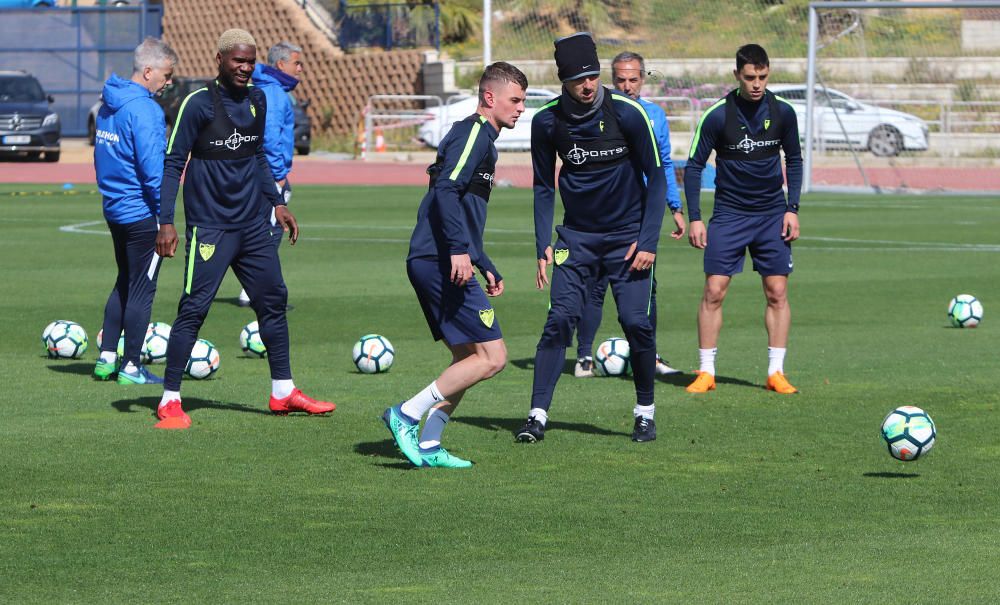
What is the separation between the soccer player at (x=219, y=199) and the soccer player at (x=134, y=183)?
1.28 m

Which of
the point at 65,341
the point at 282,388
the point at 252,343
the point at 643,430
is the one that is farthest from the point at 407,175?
the point at 643,430

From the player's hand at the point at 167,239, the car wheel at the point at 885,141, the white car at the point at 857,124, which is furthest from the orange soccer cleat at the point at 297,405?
the car wheel at the point at 885,141

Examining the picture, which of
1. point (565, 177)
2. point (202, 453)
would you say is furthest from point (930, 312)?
point (202, 453)

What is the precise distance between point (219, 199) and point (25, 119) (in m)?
33.9

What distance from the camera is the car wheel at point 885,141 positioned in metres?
35.4

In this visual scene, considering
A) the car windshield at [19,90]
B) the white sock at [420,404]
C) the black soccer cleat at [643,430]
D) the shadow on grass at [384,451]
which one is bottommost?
the shadow on grass at [384,451]

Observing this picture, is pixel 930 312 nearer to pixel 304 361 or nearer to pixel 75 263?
pixel 304 361

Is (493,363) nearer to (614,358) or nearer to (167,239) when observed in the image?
(167,239)

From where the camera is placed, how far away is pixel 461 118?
3816cm

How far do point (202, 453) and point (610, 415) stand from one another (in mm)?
2551

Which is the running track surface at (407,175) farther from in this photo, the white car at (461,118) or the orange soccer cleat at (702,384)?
the orange soccer cleat at (702,384)

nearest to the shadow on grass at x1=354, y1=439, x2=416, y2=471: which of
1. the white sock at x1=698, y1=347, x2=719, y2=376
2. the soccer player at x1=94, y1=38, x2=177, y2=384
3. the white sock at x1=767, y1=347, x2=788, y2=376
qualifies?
the soccer player at x1=94, y1=38, x2=177, y2=384

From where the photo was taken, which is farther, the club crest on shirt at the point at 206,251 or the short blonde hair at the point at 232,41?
the club crest on shirt at the point at 206,251

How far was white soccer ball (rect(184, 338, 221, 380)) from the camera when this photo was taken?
36.1 ft
